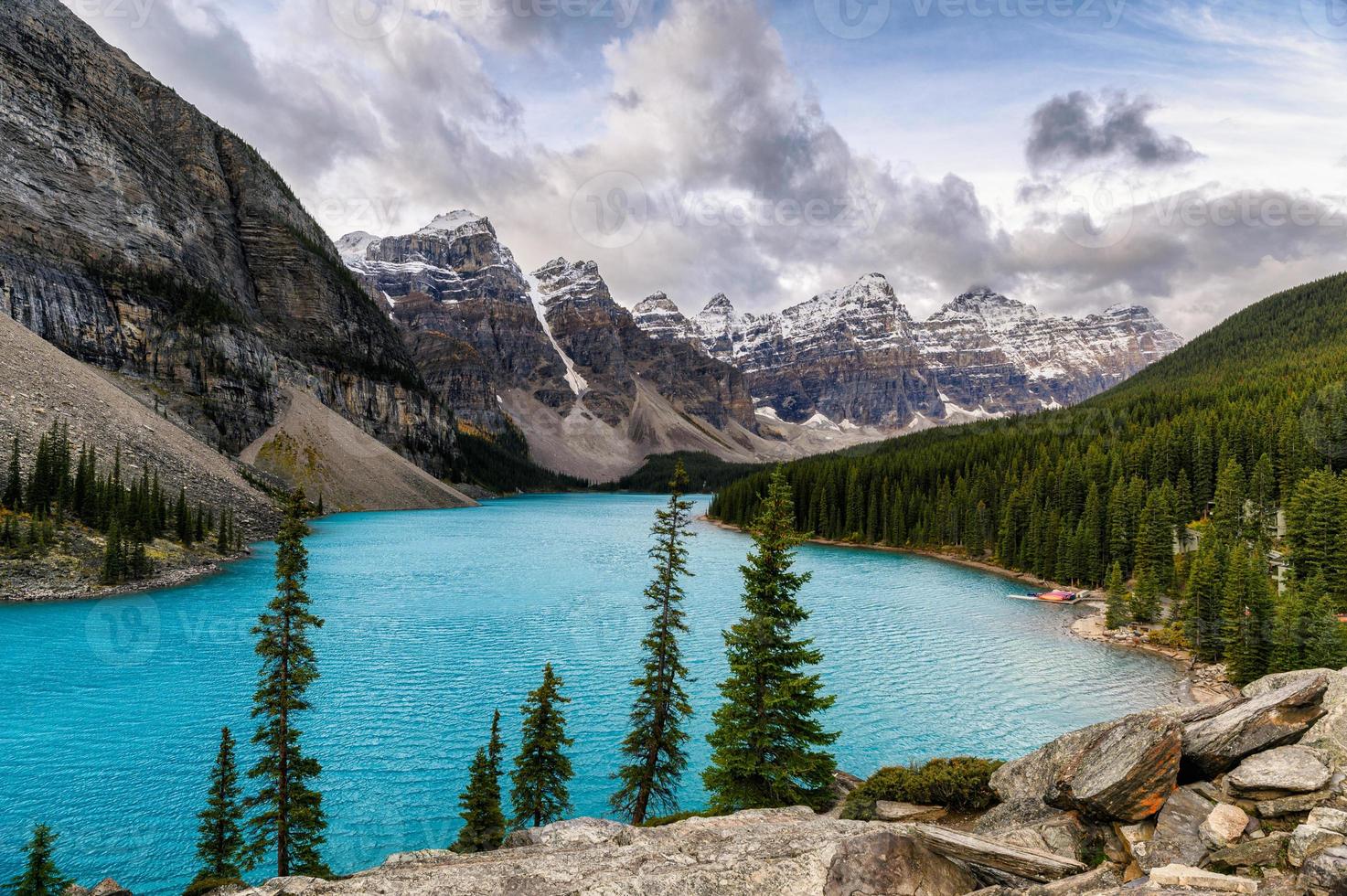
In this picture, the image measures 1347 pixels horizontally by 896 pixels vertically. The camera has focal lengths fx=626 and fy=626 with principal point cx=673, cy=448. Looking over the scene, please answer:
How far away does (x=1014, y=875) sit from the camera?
8.69 m

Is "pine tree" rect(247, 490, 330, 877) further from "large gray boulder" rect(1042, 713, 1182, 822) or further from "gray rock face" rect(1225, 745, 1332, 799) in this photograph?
"gray rock face" rect(1225, 745, 1332, 799)

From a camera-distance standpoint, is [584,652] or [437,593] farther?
[437,593]

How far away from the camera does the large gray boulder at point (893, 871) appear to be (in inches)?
334

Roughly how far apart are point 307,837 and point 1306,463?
8382cm

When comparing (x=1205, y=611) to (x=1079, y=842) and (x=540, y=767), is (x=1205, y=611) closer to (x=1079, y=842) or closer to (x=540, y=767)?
(x=1079, y=842)

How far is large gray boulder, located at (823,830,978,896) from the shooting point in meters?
8.48

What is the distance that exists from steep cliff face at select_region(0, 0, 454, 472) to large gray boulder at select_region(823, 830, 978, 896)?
132777 mm

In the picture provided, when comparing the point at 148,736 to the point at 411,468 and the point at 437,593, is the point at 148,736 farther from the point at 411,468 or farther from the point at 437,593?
the point at 411,468

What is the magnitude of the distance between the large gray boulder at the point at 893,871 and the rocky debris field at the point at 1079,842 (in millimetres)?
18

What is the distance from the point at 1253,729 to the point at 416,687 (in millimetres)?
32612

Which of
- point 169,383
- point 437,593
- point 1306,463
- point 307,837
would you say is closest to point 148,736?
point 307,837

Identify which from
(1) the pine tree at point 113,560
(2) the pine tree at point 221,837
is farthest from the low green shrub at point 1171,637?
(1) the pine tree at point 113,560

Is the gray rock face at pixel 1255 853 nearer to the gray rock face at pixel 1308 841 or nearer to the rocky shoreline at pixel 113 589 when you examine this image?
the gray rock face at pixel 1308 841

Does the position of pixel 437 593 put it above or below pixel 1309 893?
below
